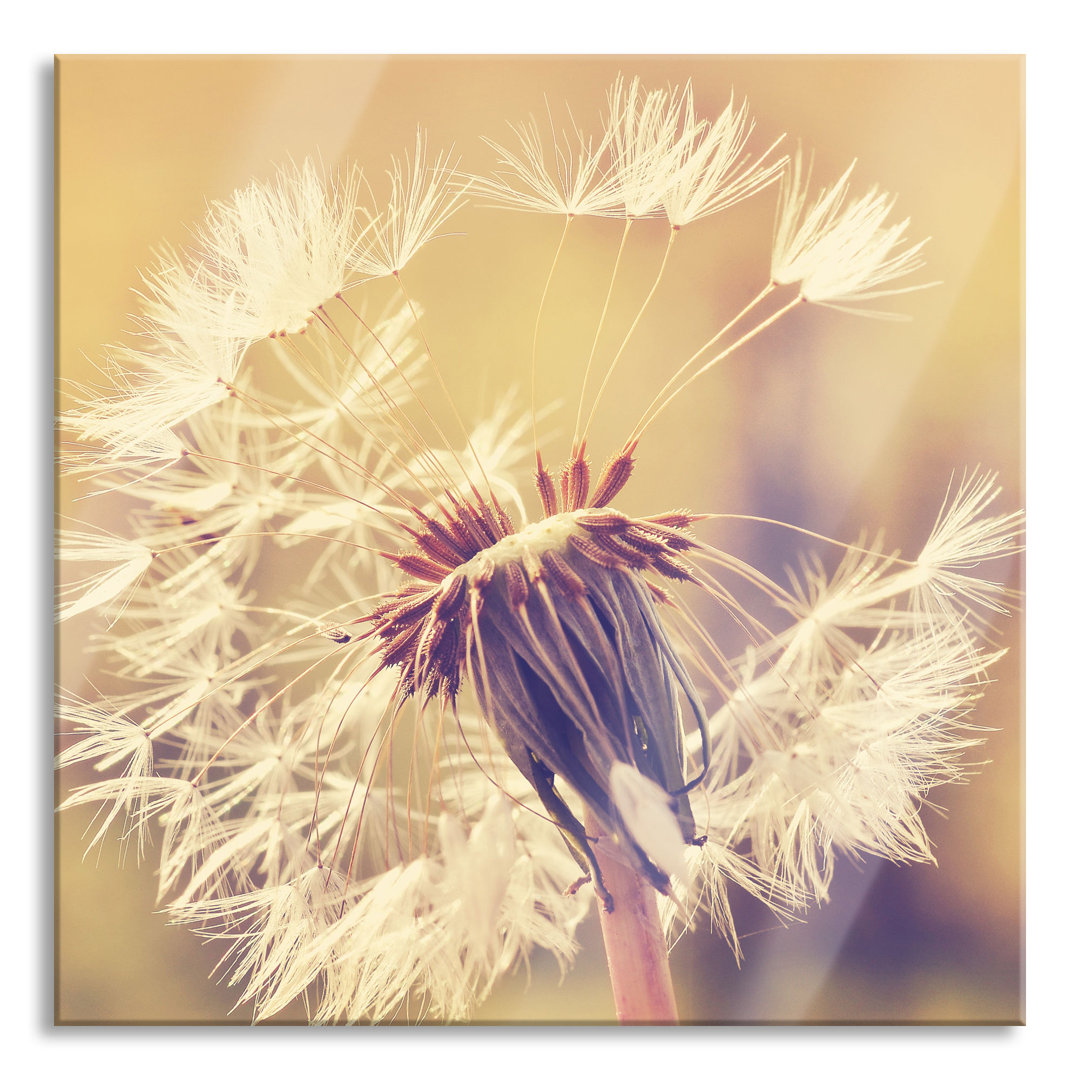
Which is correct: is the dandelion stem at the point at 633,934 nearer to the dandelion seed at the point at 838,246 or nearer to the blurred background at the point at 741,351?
the blurred background at the point at 741,351

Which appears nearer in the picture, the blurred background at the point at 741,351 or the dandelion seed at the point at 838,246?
the dandelion seed at the point at 838,246

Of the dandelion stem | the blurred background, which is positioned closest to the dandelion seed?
the blurred background

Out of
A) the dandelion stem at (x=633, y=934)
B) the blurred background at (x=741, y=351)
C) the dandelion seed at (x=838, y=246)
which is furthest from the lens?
the blurred background at (x=741, y=351)

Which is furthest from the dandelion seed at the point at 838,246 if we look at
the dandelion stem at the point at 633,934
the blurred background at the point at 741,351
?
the dandelion stem at the point at 633,934

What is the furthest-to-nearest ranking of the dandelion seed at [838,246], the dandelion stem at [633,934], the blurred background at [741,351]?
the blurred background at [741,351], the dandelion seed at [838,246], the dandelion stem at [633,934]

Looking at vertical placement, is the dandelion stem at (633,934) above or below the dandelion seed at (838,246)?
below
